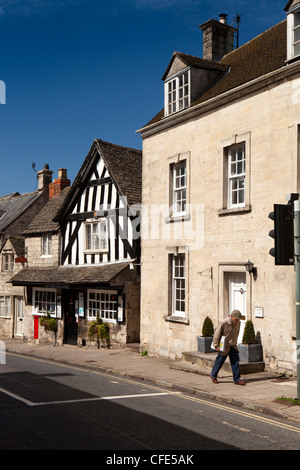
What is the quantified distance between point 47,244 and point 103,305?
616cm

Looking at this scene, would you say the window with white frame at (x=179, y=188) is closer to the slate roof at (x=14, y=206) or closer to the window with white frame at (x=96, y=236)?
the window with white frame at (x=96, y=236)

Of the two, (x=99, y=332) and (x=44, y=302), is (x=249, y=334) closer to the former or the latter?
(x=99, y=332)

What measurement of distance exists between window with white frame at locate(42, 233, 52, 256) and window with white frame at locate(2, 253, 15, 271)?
344 centimetres

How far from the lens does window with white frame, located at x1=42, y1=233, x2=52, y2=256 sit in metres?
25.1

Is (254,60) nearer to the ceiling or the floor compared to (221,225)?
nearer to the ceiling

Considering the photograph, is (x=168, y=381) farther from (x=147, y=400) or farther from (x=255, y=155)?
(x=255, y=155)

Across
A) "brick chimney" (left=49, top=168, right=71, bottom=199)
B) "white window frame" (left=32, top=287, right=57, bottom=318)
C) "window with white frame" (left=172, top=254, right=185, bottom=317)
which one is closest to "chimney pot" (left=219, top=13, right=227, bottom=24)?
"window with white frame" (left=172, top=254, right=185, bottom=317)

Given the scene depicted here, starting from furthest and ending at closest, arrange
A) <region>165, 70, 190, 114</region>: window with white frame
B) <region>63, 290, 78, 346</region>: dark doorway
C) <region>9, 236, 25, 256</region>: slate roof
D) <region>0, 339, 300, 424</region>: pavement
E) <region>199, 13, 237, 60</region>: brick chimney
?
<region>9, 236, 25, 256</region>: slate roof, <region>63, 290, 78, 346</region>: dark doorway, <region>199, 13, 237, 60</region>: brick chimney, <region>165, 70, 190, 114</region>: window with white frame, <region>0, 339, 300, 424</region>: pavement

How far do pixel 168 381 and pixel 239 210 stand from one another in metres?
4.98

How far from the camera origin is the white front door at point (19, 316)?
27688 mm

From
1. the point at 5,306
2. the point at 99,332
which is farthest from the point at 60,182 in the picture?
the point at 99,332

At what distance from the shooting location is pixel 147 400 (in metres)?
10.1

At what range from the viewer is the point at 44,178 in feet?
101

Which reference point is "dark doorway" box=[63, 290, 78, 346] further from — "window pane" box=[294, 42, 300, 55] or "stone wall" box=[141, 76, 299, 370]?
"window pane" box=[294, 42, 300, 55]
